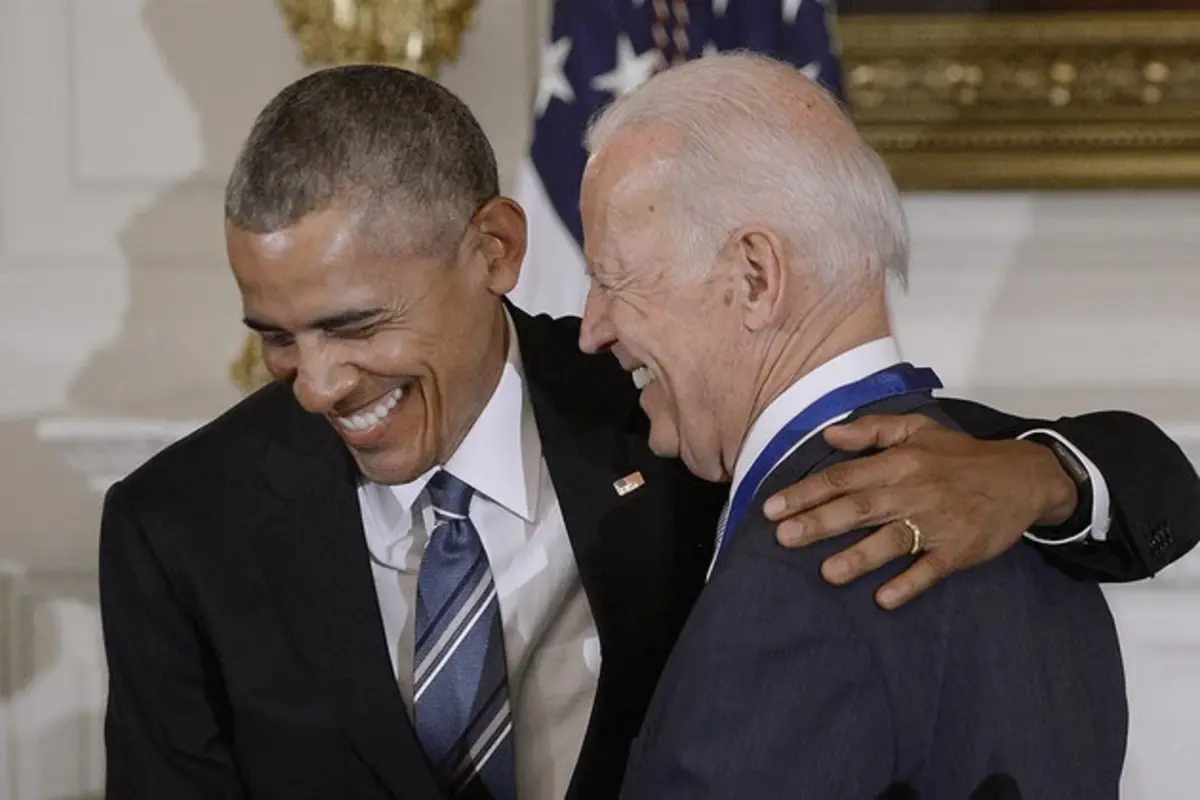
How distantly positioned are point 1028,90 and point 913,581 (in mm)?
1819

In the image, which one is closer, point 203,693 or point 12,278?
point 203,693

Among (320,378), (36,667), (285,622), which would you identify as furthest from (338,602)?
(36,667)

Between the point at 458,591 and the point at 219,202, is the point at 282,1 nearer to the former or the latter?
the point at 219,202

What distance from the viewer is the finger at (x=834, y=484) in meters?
1.34

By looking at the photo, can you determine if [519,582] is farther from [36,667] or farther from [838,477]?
[36,667]

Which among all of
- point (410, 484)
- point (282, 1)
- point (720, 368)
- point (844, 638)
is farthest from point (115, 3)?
point (844, 638)

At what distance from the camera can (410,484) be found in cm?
205

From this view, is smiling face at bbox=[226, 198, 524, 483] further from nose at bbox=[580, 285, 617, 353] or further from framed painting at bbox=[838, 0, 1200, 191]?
framed painting at bbox=[838, 0, 1200, 191]

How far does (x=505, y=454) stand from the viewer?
207cm

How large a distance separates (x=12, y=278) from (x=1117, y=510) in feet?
6.97

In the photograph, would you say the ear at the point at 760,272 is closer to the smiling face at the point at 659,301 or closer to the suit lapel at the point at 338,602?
the smiling face at the point at 659,301

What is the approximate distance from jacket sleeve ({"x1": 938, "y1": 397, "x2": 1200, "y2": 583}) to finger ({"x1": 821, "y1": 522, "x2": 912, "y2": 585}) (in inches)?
10.5

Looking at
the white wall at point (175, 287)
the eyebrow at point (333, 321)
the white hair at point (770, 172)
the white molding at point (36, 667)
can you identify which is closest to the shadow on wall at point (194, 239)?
the white wall at point (175, 287)

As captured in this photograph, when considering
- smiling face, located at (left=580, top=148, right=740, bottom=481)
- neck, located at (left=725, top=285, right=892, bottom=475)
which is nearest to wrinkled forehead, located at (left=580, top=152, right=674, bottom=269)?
smiling face, located at (left=580, top=148, right=740, bottom=481)
